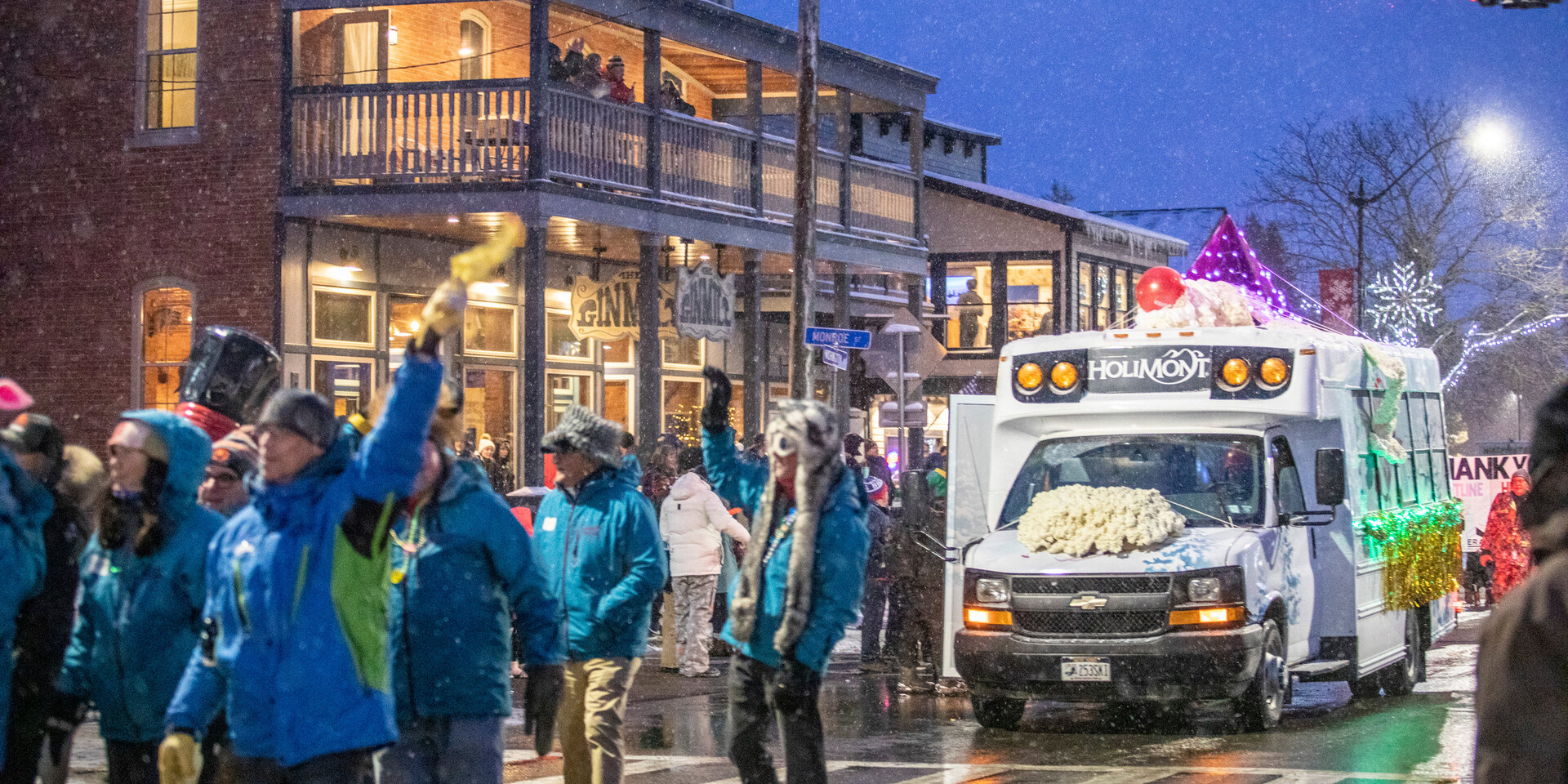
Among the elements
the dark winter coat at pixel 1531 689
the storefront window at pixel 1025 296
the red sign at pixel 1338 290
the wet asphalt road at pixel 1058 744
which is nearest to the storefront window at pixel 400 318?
the wet asphalt road at pixel 1058 744

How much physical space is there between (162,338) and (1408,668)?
43.5 ft

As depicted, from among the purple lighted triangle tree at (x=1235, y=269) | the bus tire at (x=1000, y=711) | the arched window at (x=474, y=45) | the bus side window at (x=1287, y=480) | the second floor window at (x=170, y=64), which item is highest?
the arched window at (x=474, y=45)

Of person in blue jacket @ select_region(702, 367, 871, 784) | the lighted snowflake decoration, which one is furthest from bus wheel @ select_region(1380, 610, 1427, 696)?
the lighted snowflake decoration

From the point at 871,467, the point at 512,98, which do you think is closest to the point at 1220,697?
the point at 871,467

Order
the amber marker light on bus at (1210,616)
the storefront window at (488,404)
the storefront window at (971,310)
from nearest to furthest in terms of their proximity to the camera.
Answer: the amber marker light on bus at (1210,616) < the storefront window at (488,404) < the storefront window at (971,310)

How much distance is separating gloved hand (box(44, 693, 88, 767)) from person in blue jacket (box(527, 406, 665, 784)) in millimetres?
1961

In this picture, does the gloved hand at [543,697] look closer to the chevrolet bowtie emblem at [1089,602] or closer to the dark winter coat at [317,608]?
the dark winter coat at [317,608]

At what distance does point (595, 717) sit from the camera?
734 cm

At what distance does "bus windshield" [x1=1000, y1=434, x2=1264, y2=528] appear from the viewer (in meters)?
11.7

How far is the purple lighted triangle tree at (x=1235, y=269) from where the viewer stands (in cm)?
1541

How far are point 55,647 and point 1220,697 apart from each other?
714 cm

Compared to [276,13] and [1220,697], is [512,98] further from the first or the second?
[1220,697]

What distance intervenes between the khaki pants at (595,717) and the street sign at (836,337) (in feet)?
35.1

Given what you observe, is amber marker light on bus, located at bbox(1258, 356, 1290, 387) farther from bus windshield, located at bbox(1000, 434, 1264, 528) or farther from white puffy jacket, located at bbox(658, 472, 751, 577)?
white puffy jacket, located at bbox(658, 472, 751, 577)
